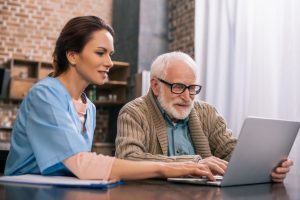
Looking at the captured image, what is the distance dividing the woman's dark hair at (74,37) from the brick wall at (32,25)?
15.5 ft

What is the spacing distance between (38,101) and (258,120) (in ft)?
2.38

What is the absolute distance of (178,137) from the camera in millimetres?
2377

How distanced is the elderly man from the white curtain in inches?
43.3

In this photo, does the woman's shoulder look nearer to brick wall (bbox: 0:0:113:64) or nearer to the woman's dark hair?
the woman's dark hair

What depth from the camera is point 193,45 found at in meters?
5.12

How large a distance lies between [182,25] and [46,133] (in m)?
4.26

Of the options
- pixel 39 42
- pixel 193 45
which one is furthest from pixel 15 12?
pixel 193 45

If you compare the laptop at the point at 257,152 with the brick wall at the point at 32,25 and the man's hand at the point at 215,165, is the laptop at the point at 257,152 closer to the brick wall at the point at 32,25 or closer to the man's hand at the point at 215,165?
the man's hand at the point at 215,165

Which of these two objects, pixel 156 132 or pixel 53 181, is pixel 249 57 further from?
pixel 53 181

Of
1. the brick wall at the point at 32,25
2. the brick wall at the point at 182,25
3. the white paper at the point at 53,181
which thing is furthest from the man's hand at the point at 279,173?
the brick wall at the point at 32,25

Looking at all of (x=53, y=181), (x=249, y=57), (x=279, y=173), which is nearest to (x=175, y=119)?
(x=279, y=173)

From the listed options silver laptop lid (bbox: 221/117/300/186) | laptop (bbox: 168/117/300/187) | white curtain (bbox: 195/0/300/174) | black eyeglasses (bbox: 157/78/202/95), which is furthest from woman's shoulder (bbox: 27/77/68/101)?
white curtain (bbox: 195/0/300/174)

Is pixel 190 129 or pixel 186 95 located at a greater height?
pixel 186 95

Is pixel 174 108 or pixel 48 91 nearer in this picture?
pixel 48 91
